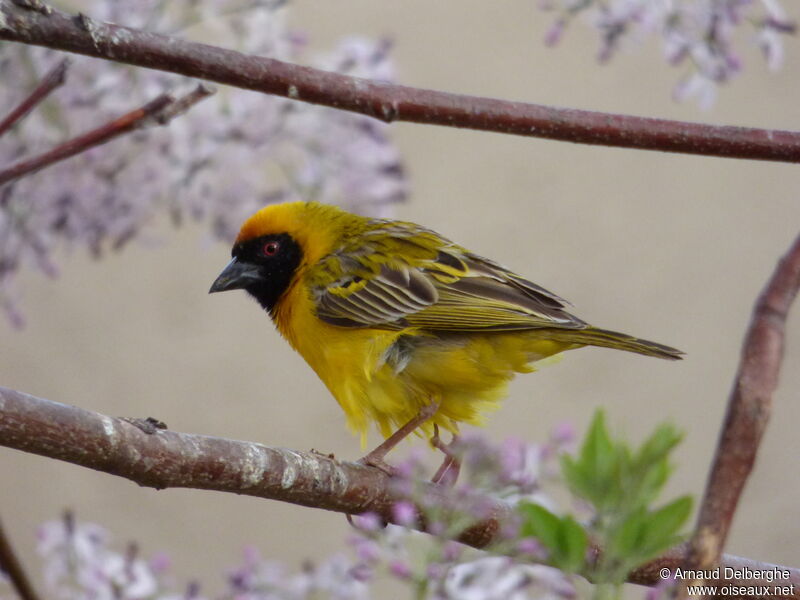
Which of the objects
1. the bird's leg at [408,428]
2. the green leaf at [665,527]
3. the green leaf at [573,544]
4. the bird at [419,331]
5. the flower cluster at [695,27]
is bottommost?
the bird's leg at [408,428]

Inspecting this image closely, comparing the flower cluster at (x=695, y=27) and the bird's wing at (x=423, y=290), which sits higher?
the flower cluster at (x=695, y=27)

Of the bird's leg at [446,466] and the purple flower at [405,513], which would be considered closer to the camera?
the purple flower at [405,513]

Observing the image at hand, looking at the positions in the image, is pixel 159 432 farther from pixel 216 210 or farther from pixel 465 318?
pixel 216 210

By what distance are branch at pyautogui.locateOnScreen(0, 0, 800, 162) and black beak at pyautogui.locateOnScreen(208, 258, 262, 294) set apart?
1.55 metres

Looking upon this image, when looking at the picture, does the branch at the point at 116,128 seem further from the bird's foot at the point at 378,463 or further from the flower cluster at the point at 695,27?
the flower cluster at the point at 695,27

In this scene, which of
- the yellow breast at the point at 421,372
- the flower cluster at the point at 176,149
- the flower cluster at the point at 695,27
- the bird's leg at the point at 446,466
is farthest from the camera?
the flower cluster at the point at 176,149

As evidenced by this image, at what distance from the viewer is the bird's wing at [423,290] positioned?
2.38 m

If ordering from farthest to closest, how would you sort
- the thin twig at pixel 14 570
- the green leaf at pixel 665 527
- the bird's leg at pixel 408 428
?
the bird's leg at pixel 408 428
the thin twig at pixel 14 570
the green leaf at pixel 665 527

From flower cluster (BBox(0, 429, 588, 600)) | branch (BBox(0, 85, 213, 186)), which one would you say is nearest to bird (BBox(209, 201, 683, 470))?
flower cluster (BBox(0, 429, 588, 600))

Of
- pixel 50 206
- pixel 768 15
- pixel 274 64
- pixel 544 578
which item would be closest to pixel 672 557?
pixel 544 578

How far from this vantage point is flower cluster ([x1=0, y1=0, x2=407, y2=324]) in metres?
3.07

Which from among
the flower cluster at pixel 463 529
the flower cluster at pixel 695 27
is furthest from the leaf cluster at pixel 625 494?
the flower cluster at pixel 695 27

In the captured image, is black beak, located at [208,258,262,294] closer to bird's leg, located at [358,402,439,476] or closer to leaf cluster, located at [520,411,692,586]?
bird's leg, located at [358,402,439,476]

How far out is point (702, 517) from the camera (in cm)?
45
